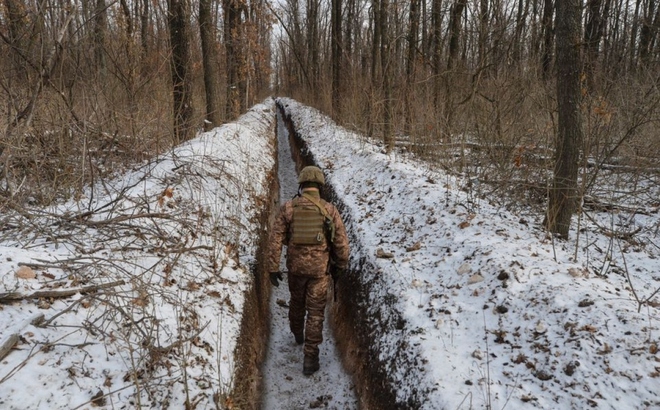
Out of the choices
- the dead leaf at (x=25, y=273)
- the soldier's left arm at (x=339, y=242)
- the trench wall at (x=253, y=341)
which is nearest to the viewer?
the dead leaf at (x=25, y=273)

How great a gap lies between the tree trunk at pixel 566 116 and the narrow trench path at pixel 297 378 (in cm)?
276

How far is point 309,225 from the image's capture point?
402 centimetres

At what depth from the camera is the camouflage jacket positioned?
13.3 feet

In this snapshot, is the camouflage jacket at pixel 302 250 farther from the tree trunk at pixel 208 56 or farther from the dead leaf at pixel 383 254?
the tree trunk at pixel 208 56

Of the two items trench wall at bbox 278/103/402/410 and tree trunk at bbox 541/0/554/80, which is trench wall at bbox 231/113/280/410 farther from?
tree trunk at bbox 541/0/554/80

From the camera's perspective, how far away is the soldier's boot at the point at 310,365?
4.00m

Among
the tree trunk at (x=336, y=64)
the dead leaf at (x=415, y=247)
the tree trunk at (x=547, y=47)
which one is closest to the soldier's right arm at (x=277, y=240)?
the dead leaf at (x=415, y=247)

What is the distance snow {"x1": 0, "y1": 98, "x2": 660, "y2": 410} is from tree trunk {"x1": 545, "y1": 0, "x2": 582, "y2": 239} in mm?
333

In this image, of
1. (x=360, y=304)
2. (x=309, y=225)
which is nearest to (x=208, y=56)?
(x=309, y=225)

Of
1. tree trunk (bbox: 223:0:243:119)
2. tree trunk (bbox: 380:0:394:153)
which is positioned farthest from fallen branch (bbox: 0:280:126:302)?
tree trunk (bbox: 223:0:243:119)

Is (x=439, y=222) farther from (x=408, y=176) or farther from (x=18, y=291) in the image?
(x=18, y=291)

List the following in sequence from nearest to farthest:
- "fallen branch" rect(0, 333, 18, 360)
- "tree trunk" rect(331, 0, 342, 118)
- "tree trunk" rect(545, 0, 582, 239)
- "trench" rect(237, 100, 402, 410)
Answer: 1. "fallen branch" rect(0, 333, 18, 360)
2. "trench" rect(237, 100, 402, 410)
3. "tree trunk" rect(545, 0, 582, 239)
4. "tree trunk" rect(331, 0, 342, 118)

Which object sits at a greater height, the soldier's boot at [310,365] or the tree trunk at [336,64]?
the tree trunk at [336,64]

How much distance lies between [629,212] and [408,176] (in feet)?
10.5
